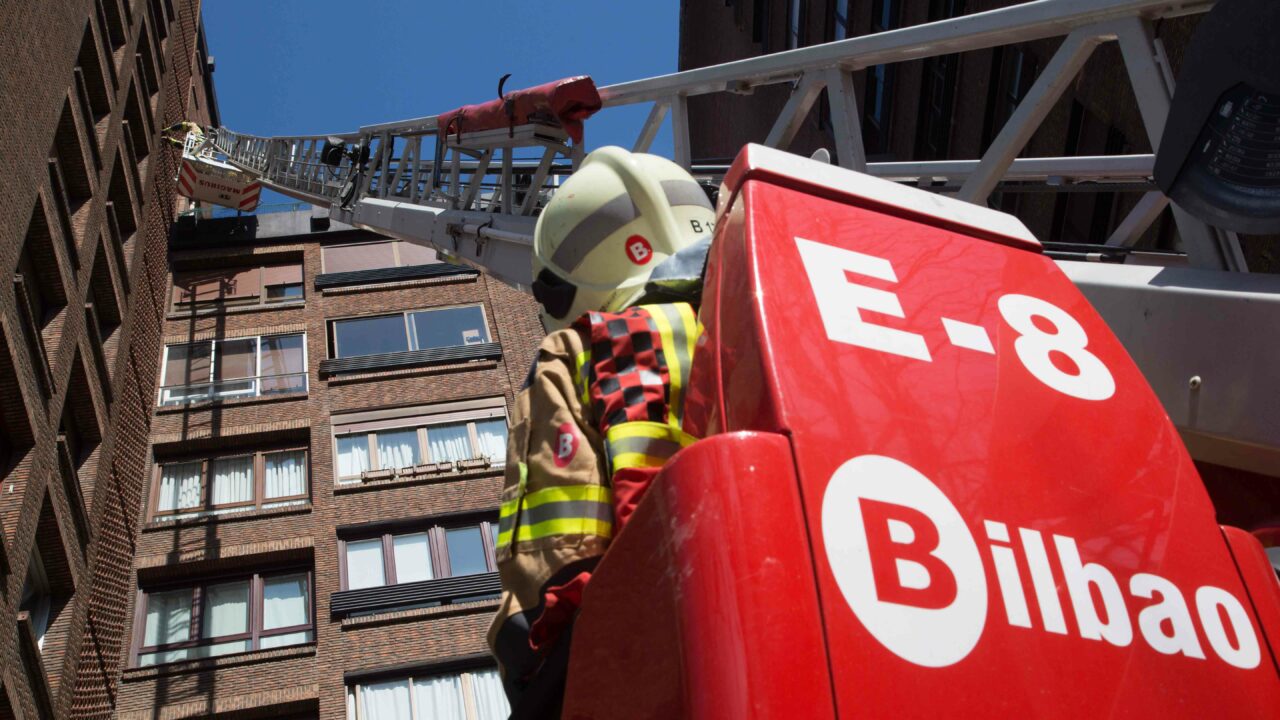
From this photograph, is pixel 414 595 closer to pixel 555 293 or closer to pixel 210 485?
pixel 210 485

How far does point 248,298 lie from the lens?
2944 cm

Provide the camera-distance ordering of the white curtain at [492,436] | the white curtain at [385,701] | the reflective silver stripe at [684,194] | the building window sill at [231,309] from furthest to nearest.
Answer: the building window sill at [231,309] < the white curtain at [492,436] < the white curtain at [385,701] < the reflective silver stripe at [684,194]

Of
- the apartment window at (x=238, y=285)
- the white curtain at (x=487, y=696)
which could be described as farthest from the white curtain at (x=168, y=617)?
the apartment window at (x=238, y=285)

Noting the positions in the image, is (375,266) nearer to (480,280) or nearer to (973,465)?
(480,280)

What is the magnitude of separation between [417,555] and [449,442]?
108 inches

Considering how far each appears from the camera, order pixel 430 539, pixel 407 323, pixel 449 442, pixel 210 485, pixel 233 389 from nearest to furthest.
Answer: pixel 430 539 → pixel 210 485 → pixel 449 442 → pixel 233 389 → pixel 407 323

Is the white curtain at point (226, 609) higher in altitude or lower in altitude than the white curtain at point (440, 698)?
higher

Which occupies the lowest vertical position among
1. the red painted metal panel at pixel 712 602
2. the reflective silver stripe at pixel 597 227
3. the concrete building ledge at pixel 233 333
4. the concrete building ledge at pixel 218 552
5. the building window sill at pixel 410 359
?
the red painted metal panel at pixel 712 602

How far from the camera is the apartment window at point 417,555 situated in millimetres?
23422

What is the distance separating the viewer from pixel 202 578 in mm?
23219

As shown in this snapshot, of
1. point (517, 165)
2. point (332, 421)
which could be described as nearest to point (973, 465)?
point (517, 165)

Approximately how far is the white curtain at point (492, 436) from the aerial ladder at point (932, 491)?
72.7ft

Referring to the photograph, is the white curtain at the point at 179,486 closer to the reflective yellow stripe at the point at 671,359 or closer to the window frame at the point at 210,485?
the window frame at the point at 210,485

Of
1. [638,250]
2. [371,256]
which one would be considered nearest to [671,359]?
[638,250]
